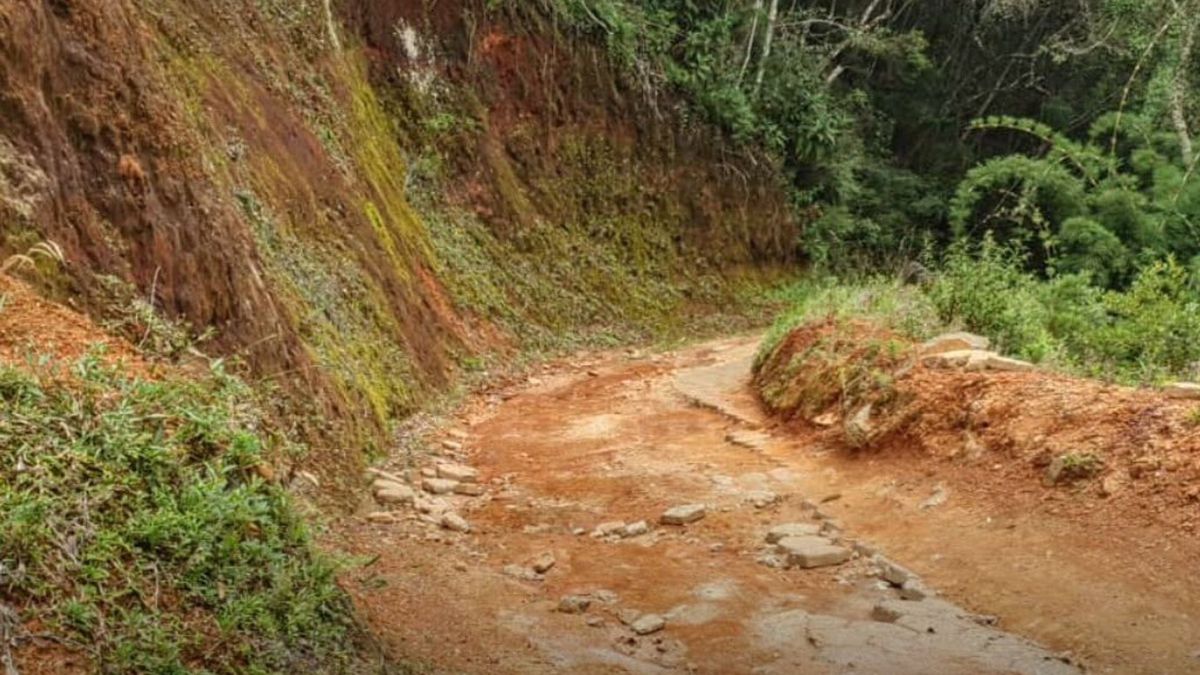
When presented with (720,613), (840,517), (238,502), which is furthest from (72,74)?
(840,517)

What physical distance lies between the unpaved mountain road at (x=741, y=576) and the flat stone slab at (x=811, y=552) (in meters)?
0.07

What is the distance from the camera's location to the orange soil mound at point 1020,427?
6203mm

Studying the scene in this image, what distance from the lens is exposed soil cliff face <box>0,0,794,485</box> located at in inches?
243

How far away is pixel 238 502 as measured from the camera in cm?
410

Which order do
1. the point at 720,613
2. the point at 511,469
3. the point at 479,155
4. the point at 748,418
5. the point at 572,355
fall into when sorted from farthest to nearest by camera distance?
the point at 479,155
the point at 572,355
the point at 748,418
the point at 511,469
the point at 720,613

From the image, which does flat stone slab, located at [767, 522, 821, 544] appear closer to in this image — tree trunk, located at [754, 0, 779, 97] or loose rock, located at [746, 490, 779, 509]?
loose rock, located at [746, 490, 779, 509]

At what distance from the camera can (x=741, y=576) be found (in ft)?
19.8

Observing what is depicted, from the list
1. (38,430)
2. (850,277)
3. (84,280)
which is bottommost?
(850,277)

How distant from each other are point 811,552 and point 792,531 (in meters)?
0.44

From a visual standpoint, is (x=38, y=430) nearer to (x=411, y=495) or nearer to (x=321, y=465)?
(x=321, y=465)

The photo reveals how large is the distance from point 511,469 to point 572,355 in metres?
6.16

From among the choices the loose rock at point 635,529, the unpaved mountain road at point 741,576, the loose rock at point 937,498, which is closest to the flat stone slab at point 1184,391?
the unpaved mountain road at point 741,576

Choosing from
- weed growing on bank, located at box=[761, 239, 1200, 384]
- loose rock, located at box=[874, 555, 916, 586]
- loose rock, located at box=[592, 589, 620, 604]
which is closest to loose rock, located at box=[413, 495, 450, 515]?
loose rock, located at box=[592, 589, 620, 604]

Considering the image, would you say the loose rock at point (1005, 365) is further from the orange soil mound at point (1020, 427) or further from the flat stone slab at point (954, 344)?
the flat stone slab at point (954, 344)
